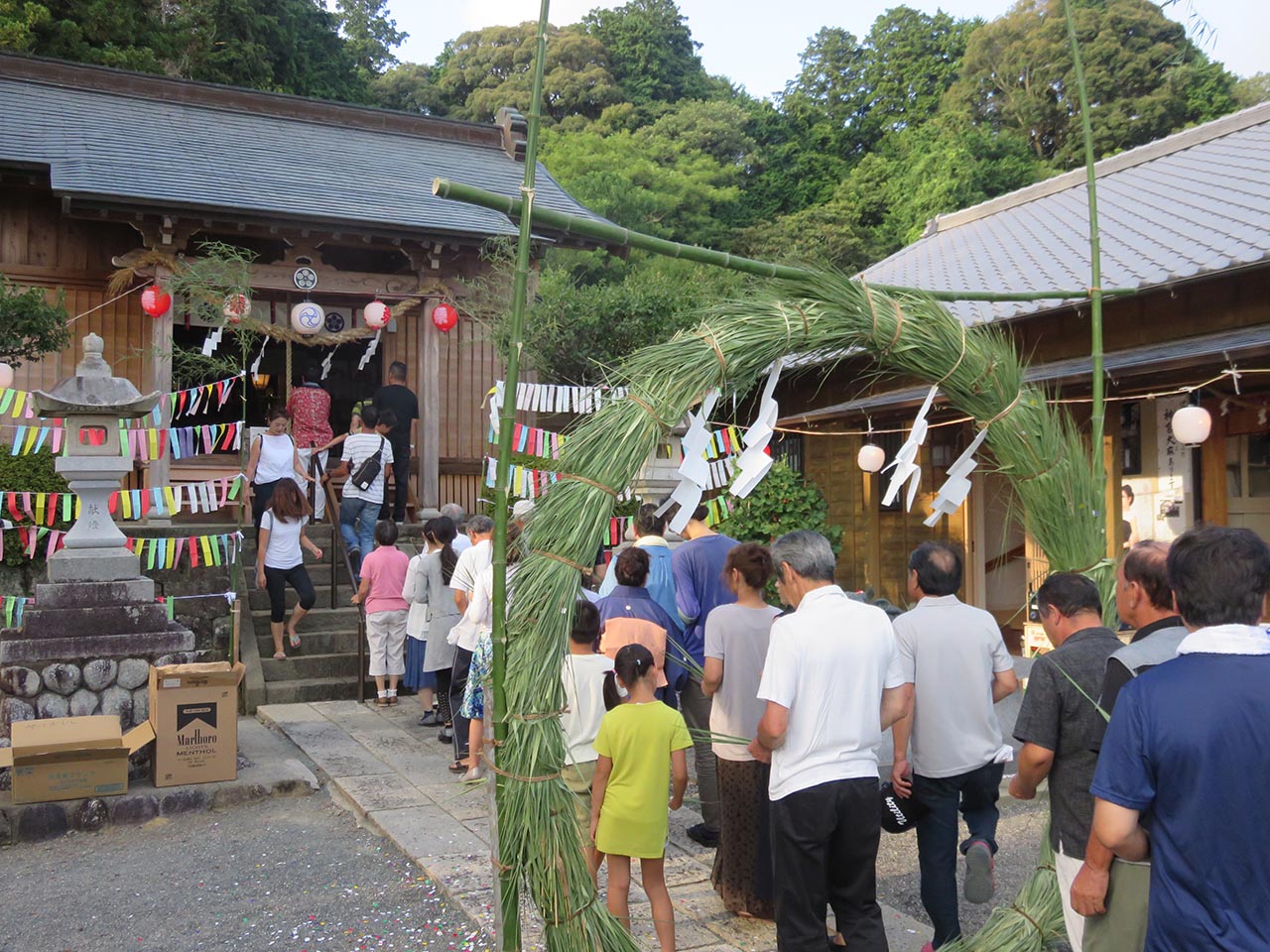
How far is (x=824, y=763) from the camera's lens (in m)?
3.31

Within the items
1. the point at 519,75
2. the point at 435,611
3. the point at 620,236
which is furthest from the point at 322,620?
the point at 519,75

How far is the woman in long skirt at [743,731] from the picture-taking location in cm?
427

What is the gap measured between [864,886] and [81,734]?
4684 mm

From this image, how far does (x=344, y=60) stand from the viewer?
25422mm

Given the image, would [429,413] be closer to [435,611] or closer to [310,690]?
[310,690]

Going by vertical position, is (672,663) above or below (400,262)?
below

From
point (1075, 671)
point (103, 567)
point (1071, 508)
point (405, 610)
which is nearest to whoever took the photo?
point (1075, 671)

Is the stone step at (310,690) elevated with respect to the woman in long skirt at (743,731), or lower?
lower

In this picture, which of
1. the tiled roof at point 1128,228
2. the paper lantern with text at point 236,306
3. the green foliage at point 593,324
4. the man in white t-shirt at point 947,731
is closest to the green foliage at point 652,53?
the tiled roof at point 1128,228

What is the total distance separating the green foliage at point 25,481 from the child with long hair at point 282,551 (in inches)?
77.0

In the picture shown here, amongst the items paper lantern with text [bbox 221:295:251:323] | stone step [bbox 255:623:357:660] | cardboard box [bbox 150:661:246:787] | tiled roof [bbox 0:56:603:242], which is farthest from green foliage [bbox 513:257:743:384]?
cardboard box [bbox 150:661:246:787]

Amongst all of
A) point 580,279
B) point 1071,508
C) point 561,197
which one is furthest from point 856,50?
point 1071,508

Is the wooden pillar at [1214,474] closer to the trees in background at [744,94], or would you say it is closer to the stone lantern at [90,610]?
the stone lantern at [90,610]

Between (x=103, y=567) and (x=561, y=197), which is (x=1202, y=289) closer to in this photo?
(x=103, y=567)
